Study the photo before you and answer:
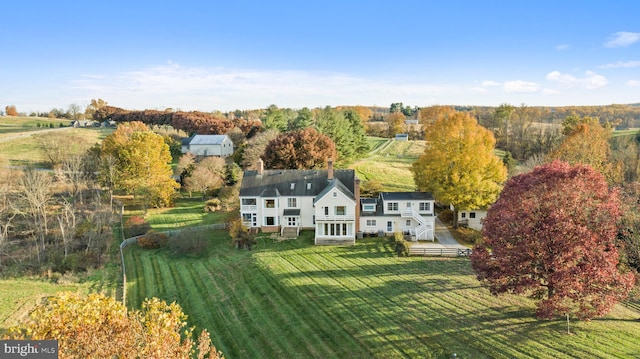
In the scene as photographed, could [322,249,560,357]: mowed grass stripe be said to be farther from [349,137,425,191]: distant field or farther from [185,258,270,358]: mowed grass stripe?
[349,137,425,191]: distant field

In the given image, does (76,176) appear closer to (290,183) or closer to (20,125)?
(290,183)

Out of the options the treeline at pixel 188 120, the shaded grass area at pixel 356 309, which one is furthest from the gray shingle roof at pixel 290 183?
the treeline at pixel 188 120

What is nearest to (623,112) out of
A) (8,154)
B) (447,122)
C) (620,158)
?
(620,158)

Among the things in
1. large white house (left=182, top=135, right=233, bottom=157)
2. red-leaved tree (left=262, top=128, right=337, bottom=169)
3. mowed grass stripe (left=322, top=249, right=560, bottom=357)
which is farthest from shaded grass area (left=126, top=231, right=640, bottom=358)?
large white house (left=182, top=135, right=233, bottom=157)

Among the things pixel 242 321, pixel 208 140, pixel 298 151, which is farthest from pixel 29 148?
pixel 242 321

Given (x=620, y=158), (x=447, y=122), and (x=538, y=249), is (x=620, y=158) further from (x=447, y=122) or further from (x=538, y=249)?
(x=538, y=249)
